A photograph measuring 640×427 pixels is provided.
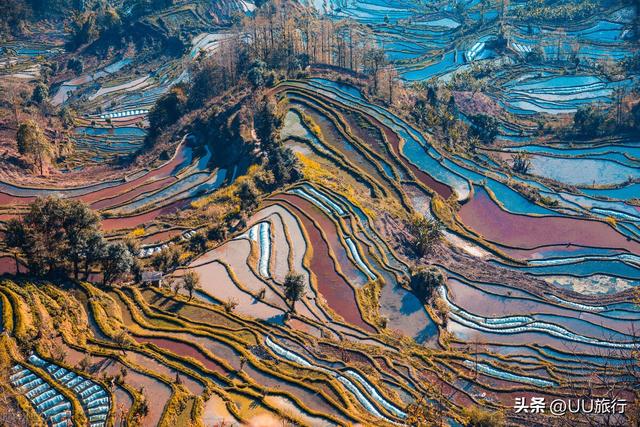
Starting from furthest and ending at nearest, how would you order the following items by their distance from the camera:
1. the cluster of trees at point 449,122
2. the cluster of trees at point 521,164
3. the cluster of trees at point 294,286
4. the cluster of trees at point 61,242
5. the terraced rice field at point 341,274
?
the cluster of trees at point 449,122, the cluster of trees at point 521,164, the cluster of trees at point 294,286, the cluster of trees at point 61,242, the terraced rice field at point 341,274

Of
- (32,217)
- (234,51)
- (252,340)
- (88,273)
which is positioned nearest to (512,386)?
(252,340)

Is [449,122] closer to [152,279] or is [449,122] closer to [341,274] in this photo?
[341,274]

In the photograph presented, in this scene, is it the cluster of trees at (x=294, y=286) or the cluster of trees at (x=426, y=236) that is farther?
the cluster of trees at (x=426, y=236)

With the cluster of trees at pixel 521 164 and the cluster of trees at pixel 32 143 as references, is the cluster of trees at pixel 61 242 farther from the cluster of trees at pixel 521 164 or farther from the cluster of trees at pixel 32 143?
the cluster of trees at pixel 521 164

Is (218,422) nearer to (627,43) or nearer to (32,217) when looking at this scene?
(32,217)

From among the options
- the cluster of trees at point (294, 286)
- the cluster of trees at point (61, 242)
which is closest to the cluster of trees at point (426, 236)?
the cluster of trees at point (294, 286)

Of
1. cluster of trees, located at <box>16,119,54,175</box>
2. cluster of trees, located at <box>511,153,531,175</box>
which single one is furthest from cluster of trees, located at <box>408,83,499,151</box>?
cluster of trees, located at <box>16,119,54,175</box>

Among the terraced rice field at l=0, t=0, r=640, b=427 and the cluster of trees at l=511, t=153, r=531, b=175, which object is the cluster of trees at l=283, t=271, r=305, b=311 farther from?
the cluster of trees at l=511, t=153, r=531, b=175

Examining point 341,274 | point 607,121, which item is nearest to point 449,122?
point 607,121
